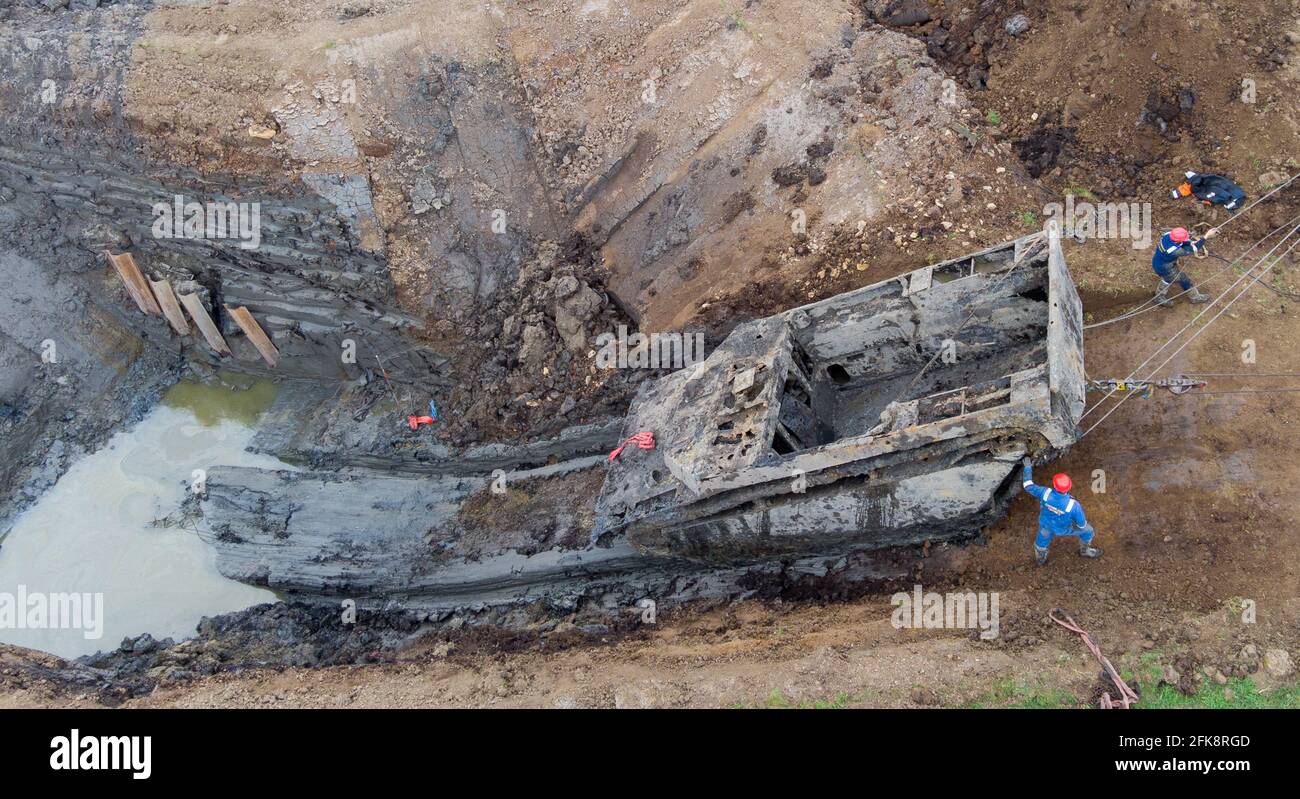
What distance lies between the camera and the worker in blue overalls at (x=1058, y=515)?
6336 mm

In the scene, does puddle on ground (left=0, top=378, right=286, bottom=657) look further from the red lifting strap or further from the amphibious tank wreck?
the amphibious tank wreck

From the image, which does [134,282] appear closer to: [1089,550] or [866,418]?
[866,418]

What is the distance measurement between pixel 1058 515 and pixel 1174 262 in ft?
10.2

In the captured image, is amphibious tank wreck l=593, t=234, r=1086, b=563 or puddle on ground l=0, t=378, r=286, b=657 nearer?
amphibious tank wreck l=593, t=234, r=1086, b=563

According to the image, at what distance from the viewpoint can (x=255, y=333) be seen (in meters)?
11.2

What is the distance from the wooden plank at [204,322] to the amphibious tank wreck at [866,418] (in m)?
6.20

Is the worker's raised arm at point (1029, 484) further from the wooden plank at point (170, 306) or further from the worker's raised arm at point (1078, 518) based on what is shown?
the wooden plank at point (170, 306)

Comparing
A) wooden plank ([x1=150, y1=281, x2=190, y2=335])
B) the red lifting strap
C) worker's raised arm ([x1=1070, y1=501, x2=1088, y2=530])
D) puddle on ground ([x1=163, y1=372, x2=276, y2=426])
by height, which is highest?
wooden plank ([x1=150, y1=281, x2=190, y2=335])

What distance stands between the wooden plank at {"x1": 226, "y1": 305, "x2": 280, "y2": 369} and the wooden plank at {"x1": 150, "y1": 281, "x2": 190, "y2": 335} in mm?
715

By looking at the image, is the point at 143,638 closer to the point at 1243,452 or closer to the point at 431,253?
the point at 431,253

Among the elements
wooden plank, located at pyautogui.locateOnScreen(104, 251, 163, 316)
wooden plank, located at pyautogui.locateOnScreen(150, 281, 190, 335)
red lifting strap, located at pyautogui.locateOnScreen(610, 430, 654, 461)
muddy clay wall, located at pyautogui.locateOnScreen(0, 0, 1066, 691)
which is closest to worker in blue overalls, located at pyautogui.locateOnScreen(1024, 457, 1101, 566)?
red lifting strap, located at pyautogui.locateOnScreen(610, 430, 654, 461)

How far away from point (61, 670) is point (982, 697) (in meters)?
8.55

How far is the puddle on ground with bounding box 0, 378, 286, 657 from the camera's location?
9.80 metres
